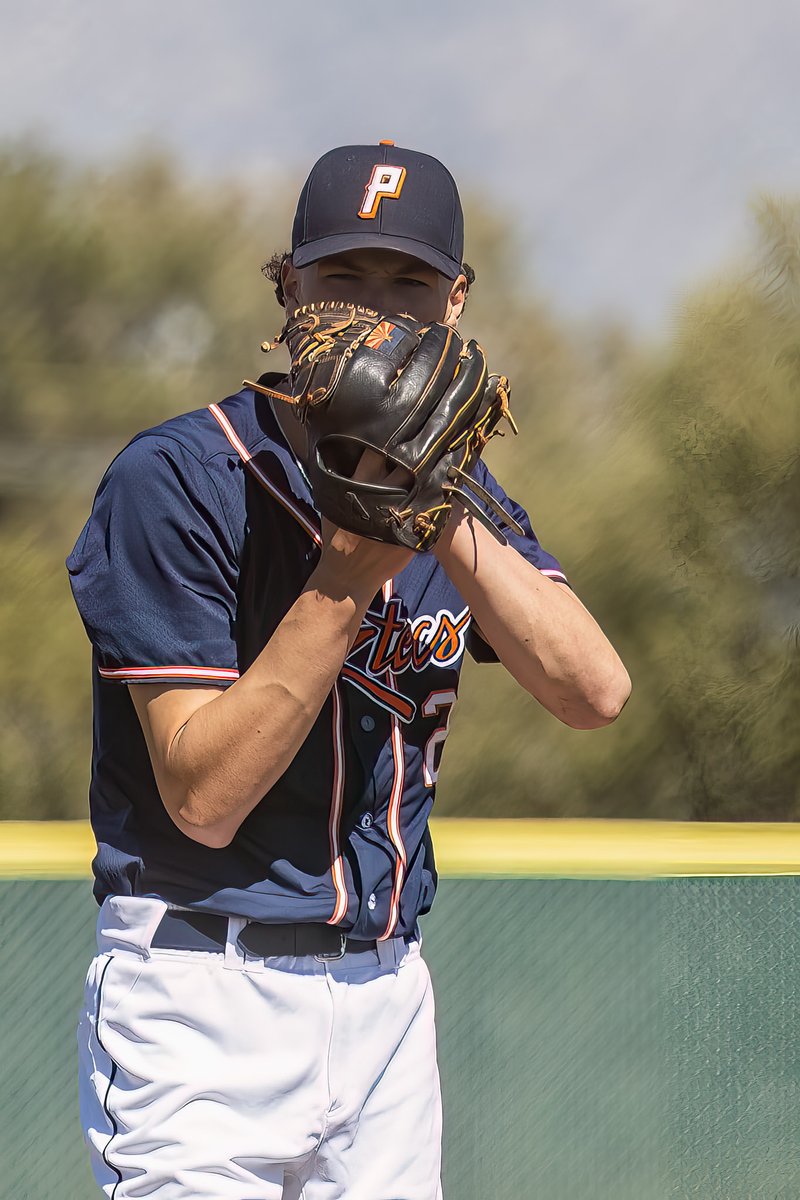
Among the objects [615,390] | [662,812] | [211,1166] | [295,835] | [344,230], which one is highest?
[615,390]

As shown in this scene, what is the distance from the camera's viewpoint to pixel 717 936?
1.97m

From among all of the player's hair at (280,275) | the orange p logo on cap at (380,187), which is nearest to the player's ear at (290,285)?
the player's hair at (280,275)

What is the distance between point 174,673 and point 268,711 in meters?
0.10

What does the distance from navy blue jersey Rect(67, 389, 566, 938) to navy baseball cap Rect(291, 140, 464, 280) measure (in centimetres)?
17

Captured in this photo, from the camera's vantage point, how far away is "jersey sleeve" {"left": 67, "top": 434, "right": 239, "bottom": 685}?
1079 mm

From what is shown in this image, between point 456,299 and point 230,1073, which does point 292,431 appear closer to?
point 456,299

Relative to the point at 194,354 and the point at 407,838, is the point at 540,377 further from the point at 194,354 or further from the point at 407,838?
the point at 407,838

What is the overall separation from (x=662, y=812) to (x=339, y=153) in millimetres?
5284

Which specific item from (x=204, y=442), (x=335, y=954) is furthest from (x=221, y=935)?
(x=204, y=442)

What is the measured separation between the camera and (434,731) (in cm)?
130

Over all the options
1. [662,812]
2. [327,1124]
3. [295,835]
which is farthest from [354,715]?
[662,812]

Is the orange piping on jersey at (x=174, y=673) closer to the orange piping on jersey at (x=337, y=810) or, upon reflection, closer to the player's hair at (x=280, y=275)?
the orange piping on jersey at (x=337, y=810)

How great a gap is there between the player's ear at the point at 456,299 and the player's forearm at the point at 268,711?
1.31 feet

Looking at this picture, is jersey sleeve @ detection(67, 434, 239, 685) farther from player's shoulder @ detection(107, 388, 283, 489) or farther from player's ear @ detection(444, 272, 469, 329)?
player's ear @ detection(444, 272, 469, 329)
